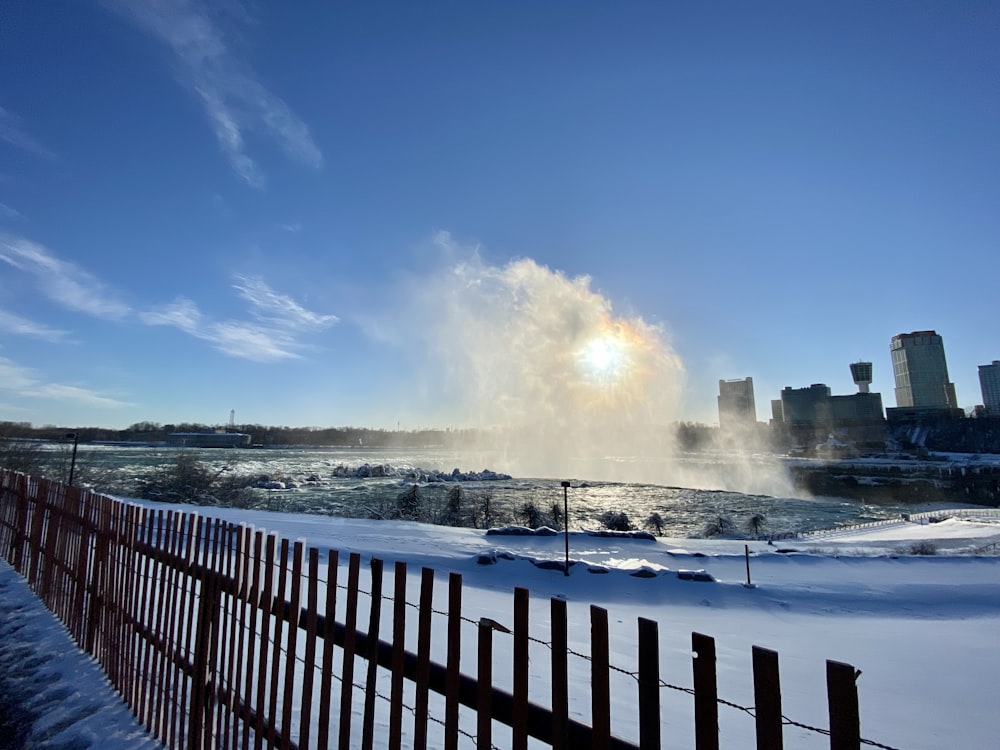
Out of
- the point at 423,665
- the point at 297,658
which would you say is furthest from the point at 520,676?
the point at 297,658

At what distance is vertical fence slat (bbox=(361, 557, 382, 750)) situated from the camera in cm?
286

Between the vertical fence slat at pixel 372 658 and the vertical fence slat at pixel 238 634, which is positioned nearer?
the vertical fence slat at pixel 372 658

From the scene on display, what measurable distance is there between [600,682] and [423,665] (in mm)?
1135

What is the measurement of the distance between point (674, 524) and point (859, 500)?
38.4m

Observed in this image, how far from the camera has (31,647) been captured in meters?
6.28

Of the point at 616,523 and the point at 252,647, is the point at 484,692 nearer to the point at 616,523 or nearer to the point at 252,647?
the point at 252,647

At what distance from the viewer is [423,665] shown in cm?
272

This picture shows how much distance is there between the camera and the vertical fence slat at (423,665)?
8.66 ft

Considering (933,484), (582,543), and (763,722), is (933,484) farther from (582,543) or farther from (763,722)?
(763,722)

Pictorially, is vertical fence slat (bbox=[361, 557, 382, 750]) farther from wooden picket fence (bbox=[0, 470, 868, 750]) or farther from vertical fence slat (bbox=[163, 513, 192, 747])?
vertical fence slat (bbox=[163, 513, 192, 747])

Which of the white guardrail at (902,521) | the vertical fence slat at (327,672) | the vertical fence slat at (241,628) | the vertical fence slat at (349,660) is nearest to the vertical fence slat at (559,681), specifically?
the vertical fence slat at (349,660)

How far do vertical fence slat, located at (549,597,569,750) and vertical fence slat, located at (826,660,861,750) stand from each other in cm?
94

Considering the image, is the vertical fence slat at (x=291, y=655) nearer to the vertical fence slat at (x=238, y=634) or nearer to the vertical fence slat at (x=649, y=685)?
the vertical fence slat at (x=238, y=634)

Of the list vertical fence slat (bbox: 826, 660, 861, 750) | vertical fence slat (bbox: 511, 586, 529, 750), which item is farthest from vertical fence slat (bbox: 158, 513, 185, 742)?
vertical fence slat (bbox: 826, 660, 861, 750)
